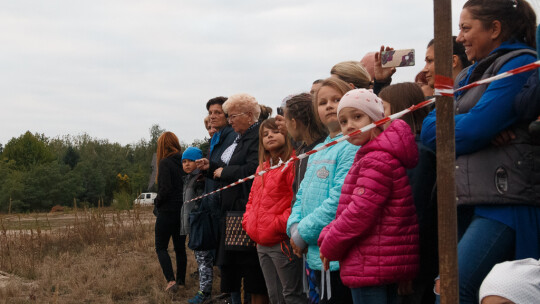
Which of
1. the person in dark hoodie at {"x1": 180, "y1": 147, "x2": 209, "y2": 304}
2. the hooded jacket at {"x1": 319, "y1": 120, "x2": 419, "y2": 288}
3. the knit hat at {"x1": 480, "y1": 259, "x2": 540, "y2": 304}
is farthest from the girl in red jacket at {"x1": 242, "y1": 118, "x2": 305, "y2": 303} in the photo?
the knit hat at {"x1": 480, "y1": 259, "x2": 540, "y2": 304}

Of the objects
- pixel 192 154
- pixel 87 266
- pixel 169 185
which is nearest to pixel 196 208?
pixel 192 154

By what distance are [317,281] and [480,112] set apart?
1.59 meters

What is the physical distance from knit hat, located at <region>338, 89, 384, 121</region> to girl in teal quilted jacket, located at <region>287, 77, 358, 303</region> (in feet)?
1.24

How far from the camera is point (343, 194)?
3.04 m

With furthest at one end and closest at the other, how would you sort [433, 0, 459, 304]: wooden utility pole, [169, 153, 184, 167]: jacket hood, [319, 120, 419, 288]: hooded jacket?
[169, 153, 184, 167]: jacket hood → [319, 120, 419, 288]: hooded jacket → [433, 0, 459, 304]: wooden utility pole

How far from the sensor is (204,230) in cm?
617

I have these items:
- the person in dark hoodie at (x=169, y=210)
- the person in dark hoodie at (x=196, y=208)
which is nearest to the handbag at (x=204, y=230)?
the person in dark hoodie at (x=196, y=208)

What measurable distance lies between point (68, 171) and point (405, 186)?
208 ft

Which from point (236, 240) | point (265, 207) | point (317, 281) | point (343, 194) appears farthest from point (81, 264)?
point (343, 194)

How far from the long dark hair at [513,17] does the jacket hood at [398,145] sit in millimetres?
637

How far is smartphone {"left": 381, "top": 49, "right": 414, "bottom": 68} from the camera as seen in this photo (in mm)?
4044

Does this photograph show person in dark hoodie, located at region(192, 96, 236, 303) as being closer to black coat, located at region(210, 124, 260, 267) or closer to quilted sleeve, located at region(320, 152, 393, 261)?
black coat, located at region(210, 124, 260, 267)

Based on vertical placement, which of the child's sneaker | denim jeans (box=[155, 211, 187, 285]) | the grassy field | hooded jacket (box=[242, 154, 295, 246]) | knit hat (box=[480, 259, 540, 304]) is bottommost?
the child's sneaker

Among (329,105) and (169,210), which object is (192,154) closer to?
(169,210)
